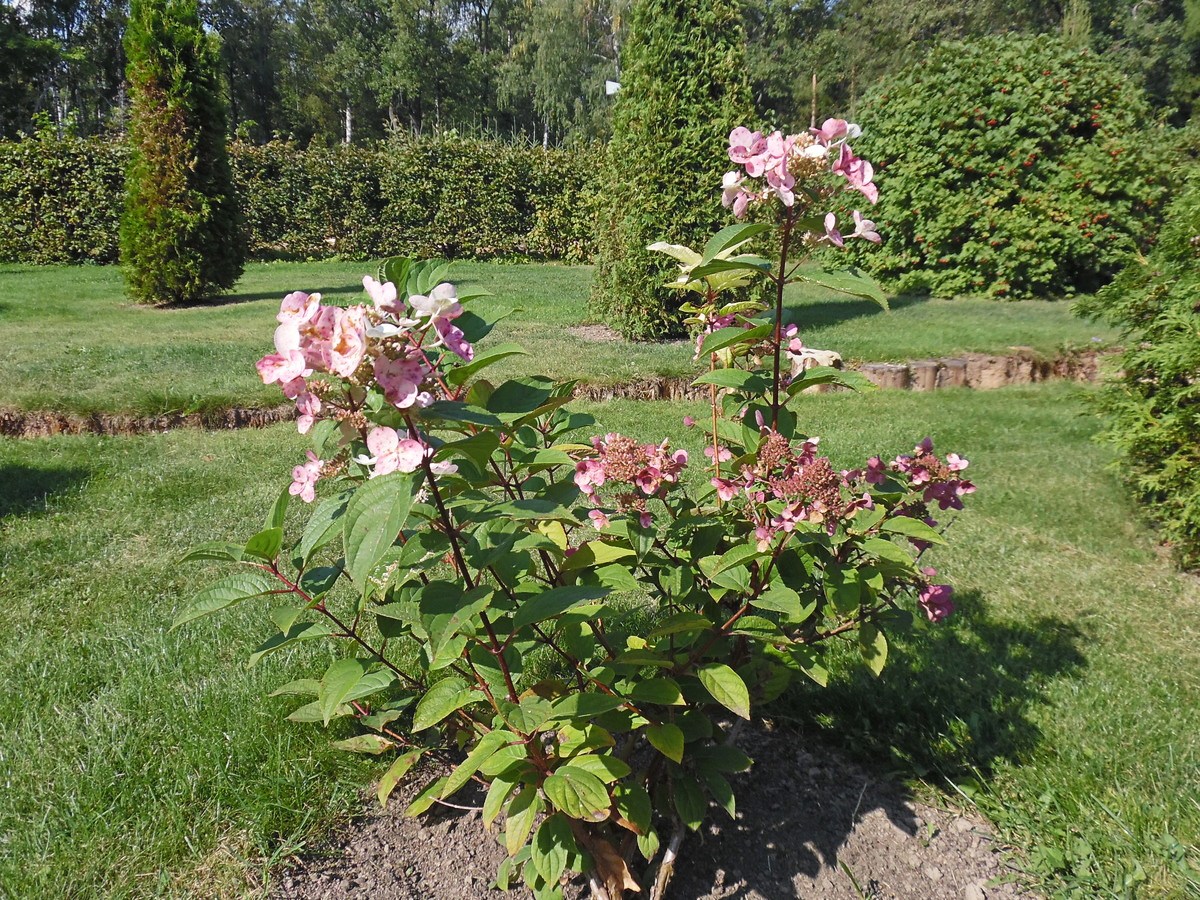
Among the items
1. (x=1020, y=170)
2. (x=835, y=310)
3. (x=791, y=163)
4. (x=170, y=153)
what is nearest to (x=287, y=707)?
(x=791, y=163)

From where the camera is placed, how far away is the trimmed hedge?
1386 cm

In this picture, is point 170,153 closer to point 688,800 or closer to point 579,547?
point 579,547

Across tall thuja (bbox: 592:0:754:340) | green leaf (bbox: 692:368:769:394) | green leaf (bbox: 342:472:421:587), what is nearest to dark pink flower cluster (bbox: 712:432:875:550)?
green leaf (bbox: 692:368:769:394)

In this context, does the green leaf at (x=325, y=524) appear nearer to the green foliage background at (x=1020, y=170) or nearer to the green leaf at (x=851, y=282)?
the green leaf at (x=851, y=282)

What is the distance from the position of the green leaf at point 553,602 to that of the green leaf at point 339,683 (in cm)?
36

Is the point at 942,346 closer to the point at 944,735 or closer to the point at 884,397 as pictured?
the point at 884,397

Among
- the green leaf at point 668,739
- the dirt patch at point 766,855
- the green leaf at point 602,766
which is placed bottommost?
the dirt patch at point 766,855

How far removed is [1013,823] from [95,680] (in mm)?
2332

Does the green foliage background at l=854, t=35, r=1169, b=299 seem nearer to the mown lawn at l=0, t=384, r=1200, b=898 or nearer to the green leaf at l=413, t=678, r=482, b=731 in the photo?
the mown lawn at l=0, t=384, r=1200, b=898

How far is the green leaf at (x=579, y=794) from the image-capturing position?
112 cm

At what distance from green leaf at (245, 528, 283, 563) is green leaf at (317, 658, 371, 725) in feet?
0.84

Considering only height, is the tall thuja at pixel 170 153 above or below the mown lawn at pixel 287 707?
above

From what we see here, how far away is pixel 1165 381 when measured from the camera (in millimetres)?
3162

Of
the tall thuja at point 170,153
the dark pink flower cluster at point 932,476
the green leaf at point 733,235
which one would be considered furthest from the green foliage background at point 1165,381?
the tall thuja at point 170,153
